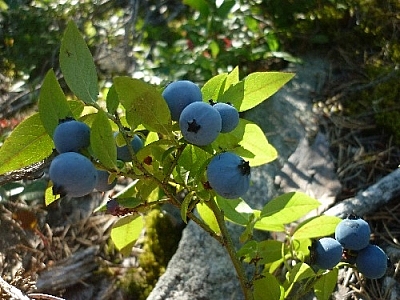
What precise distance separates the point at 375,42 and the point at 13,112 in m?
1.63

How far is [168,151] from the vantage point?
92 centimetres

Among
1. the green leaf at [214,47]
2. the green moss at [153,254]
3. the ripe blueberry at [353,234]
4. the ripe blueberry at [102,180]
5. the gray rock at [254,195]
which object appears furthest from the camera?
the green leaf at [214,47]

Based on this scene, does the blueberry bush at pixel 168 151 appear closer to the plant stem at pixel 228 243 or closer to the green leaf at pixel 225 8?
the plant stem at pixel 228 243

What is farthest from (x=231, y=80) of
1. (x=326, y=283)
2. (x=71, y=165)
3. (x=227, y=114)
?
(x=326, y=283)

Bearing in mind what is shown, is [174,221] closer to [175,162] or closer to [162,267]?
[162,267]

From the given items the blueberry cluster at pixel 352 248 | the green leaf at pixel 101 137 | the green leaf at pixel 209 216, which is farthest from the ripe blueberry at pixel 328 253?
the green leaf at pixel 101 137

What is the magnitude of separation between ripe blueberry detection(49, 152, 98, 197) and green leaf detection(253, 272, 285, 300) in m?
0.53

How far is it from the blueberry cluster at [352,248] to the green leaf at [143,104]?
43cm

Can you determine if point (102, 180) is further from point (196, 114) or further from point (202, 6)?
point (202, 6)

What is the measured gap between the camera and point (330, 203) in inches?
61.6

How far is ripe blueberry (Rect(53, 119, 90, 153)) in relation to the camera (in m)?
0.79

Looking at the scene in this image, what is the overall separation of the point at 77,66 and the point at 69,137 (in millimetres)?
161

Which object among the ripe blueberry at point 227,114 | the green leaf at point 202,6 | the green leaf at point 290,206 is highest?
the ripe blueberry at point 227,114

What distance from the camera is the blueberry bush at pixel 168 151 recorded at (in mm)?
812
